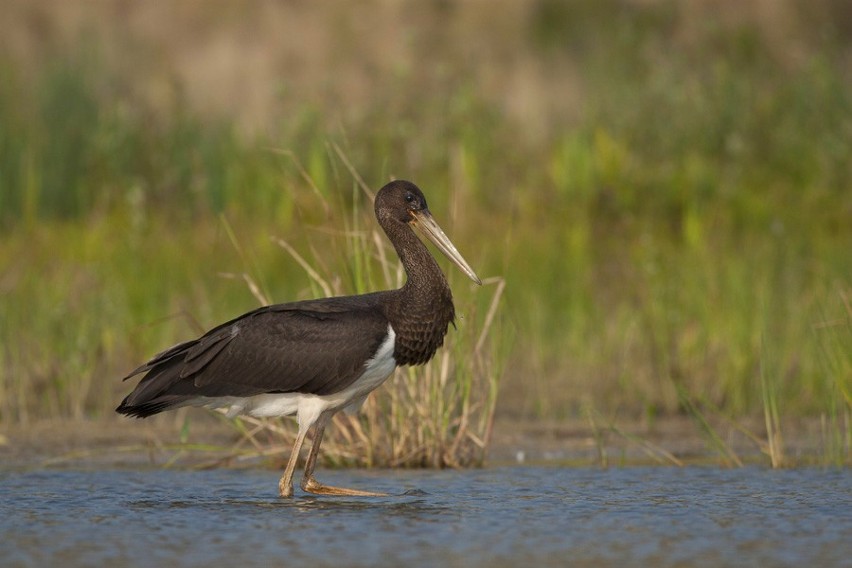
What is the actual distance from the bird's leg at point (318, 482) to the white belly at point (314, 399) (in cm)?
11

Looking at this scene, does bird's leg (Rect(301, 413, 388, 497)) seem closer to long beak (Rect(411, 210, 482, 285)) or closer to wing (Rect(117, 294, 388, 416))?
wing (Rect(117, 294, 388, 416))

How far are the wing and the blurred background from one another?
56cm

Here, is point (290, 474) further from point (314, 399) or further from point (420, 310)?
point (420, 310)

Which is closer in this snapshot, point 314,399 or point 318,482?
point 314,399

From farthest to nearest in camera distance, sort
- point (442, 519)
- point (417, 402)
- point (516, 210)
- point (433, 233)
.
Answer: point (516, 210)
point (417, 402)
point (433, 233)
point (442, 519)

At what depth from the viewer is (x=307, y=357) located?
21.6ft

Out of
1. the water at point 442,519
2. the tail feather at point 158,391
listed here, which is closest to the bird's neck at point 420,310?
the water at point 442,519

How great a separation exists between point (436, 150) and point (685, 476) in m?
5.60

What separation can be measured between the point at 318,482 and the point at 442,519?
953mm

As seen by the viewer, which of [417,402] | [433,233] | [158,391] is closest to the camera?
[158,391]

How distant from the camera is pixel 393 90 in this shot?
1262 cm

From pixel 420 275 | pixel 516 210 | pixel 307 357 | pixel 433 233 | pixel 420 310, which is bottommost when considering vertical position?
pixel 307 357

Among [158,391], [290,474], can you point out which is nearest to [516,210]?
[290,474]

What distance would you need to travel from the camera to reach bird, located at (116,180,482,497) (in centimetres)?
652
